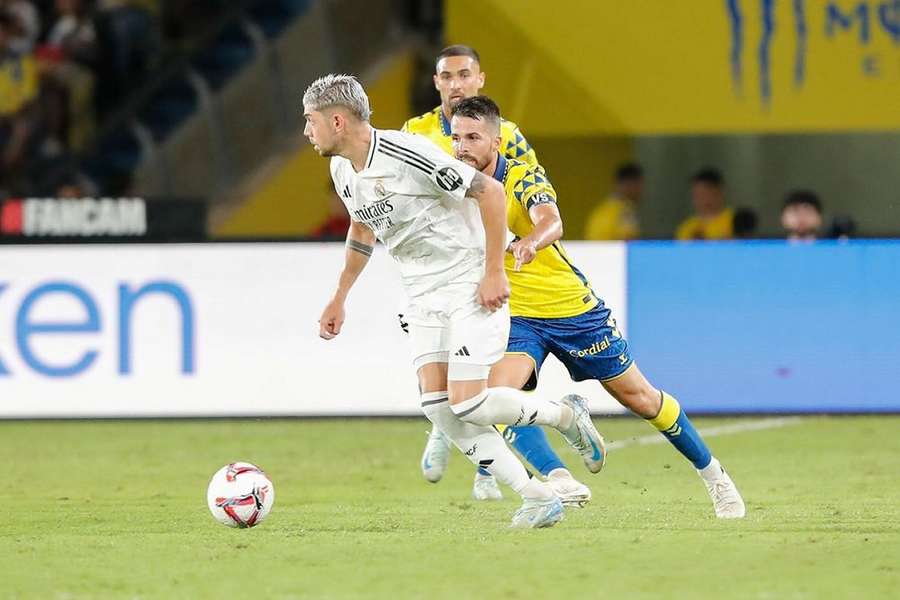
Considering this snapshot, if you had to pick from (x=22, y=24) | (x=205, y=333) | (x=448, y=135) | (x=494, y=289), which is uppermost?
(x=22, y=24)

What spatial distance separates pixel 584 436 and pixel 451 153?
4.88 ft

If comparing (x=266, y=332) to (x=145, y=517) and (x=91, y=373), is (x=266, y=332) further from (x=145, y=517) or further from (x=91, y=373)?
(x=145, y=517)

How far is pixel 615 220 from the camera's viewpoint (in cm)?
1431

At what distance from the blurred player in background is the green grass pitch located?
5.3 inches

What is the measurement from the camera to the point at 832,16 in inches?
568

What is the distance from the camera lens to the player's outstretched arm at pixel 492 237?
22.6 feet

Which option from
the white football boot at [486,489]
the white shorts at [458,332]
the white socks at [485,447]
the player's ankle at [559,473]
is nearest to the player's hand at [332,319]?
the white shorts at [458,332]

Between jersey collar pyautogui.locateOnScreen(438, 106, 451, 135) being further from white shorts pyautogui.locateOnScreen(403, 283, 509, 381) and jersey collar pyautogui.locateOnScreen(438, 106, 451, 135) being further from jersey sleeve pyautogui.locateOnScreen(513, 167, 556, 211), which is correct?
white shorts pyautogui.locateOnScreen(403, 283, 509, 381)

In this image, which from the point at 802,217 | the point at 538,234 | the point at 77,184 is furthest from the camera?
the point at 77,184

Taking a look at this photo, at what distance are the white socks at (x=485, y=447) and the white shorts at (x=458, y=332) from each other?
17cm

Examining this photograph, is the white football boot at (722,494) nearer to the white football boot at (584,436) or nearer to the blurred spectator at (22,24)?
the white football boot at (584,436)

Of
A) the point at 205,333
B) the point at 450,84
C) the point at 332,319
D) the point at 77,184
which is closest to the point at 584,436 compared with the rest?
the point at 332,319

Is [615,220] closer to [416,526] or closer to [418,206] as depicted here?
[416,526]

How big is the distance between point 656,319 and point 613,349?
162 inches
